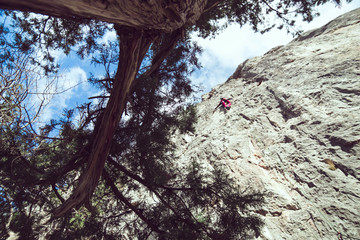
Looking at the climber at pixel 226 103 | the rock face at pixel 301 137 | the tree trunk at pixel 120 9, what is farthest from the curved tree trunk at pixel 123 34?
the climber at pixel 226 103

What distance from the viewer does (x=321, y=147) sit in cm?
524

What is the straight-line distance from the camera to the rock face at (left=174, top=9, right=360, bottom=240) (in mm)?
4309

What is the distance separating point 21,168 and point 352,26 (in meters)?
12.8

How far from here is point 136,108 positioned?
3105 mm

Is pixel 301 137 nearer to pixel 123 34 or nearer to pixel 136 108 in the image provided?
pixel 136 108

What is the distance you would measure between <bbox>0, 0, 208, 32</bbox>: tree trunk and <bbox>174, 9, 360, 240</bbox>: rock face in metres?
2.50

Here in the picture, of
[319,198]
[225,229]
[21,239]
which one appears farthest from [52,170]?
[319,198]

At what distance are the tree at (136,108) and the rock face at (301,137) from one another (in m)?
1.48

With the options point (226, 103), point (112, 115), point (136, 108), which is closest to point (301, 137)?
point (226, 103)

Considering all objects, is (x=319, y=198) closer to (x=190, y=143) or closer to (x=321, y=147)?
(x=321, y=147)

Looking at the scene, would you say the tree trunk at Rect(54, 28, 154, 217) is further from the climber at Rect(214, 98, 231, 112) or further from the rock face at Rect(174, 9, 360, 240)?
the climber at Rect(214, 98, 231, 112)

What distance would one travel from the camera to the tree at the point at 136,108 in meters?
1.54

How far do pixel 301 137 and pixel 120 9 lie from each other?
664cm

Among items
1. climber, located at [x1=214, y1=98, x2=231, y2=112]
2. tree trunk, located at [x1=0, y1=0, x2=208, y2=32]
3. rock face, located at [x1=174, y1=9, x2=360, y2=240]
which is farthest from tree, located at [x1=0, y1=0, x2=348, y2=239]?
climber, located at [x1=214, y1=98, x2=231, y2=112]
